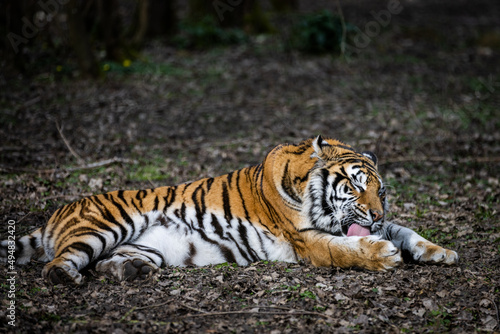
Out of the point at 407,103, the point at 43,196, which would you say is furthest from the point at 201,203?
the point at 407,103

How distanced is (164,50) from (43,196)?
8410 mm

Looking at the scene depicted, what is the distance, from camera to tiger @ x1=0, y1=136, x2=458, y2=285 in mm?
4203

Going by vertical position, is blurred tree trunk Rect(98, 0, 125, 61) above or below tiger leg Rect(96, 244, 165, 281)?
above

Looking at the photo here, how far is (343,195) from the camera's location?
4.29m

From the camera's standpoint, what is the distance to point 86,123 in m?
8.96

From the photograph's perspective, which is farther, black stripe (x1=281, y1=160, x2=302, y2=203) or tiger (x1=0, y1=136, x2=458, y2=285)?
black stripe (x1=281, y1=160, x2=302, y2=203)

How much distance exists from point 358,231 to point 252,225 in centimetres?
94

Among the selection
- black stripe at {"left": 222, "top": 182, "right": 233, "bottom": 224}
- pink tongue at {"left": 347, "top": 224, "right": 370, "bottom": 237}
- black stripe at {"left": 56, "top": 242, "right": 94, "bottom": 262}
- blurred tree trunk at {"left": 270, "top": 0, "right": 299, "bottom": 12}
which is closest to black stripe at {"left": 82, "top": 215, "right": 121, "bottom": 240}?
black stripe at {"left": 56, "top": 242, "right": 94, "bottom": 262}

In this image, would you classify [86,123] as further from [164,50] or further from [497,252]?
[497,252]

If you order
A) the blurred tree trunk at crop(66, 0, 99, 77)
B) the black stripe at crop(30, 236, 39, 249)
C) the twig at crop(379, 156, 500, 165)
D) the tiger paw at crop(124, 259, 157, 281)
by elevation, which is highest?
the blurred tree trunk at crop(66, 0, 99, 77)

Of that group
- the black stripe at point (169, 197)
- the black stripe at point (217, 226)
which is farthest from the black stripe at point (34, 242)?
the black stripe at point (217, 226)

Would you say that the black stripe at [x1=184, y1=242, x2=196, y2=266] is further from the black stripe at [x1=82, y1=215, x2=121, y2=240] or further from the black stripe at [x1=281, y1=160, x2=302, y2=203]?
the black stripe at [x1=281, y1=160, x2=302, y2=203]

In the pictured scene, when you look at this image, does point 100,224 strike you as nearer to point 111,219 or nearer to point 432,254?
point 111,219

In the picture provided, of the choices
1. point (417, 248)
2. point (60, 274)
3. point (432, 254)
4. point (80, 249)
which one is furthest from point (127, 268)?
point (432, 254)
